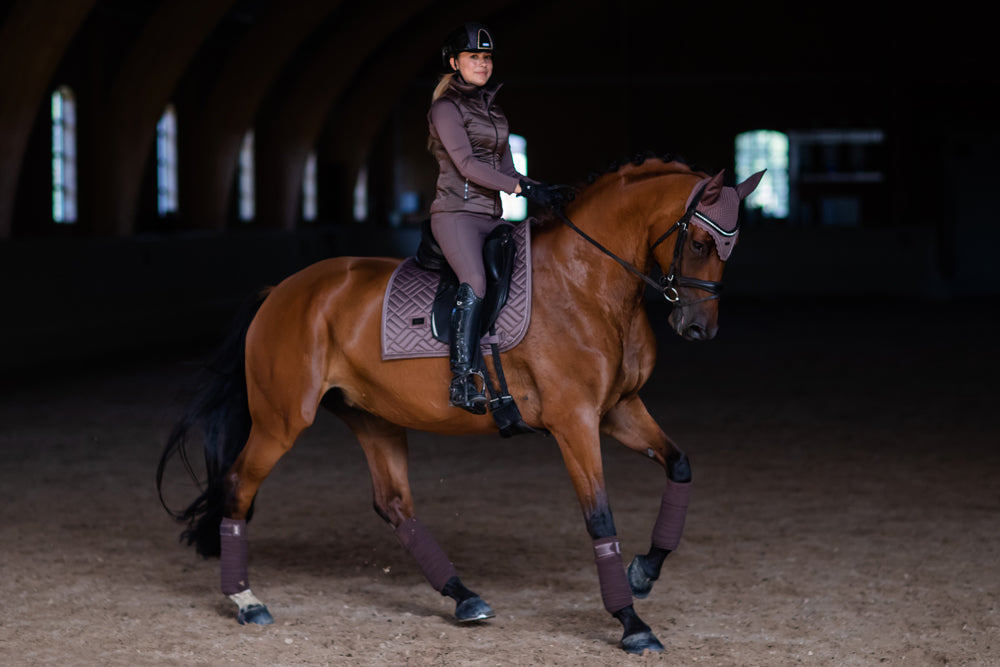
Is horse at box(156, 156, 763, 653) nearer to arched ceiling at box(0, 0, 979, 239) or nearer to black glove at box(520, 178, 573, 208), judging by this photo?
black glove at box(520, 178, 573, 208)

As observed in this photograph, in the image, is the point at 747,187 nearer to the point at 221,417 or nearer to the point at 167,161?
the point at 221,417

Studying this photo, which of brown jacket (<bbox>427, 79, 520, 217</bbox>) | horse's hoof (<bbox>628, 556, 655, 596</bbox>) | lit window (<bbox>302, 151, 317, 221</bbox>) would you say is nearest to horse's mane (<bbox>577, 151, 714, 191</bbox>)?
brown jacket (<bbox>427, 79, 520, 217</bbox>)

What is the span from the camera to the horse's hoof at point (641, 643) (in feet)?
14.3

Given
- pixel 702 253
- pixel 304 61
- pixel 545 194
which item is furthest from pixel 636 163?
pixel 304 61

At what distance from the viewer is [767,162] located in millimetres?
26250

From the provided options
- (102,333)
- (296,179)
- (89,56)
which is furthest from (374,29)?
(102,333)

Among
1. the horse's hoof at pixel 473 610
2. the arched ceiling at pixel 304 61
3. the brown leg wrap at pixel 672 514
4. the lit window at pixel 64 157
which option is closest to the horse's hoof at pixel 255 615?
the horse's hoof at pixel 473 610

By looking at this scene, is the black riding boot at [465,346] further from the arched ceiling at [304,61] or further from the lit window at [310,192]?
the lit window at [310,192]

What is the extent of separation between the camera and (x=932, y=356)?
13.7 meters

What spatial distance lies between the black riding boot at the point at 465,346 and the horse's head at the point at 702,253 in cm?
70

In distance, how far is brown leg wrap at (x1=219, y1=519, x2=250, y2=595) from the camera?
4859 mm

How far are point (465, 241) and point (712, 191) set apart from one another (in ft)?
3.05

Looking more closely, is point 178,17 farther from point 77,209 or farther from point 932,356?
point 932,356

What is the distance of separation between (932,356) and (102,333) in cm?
940
